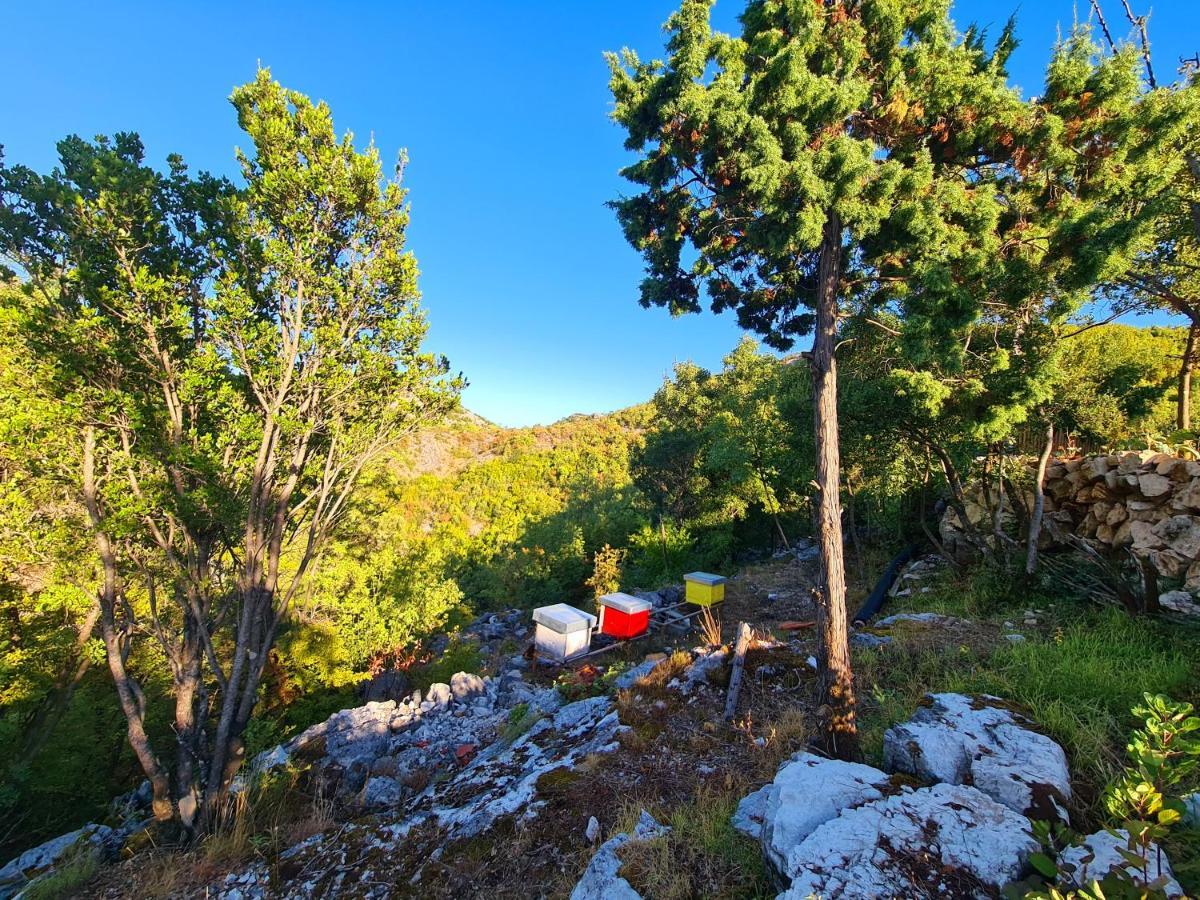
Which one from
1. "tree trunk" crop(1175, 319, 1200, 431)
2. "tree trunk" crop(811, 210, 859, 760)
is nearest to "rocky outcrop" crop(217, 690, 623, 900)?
"tree trunk" crop(811, 210, 859, 760)

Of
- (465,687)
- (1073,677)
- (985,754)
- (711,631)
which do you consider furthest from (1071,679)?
(465,687)

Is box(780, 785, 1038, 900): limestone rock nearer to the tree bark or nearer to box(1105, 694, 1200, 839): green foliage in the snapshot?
box(1105, 694, 1200, 839): green foliage

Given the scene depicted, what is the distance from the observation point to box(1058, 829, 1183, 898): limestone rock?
1948 mm

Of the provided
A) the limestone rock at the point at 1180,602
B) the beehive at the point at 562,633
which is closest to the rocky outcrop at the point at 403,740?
the beehive at the point at 562,633

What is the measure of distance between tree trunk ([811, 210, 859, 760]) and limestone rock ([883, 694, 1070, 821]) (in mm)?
634

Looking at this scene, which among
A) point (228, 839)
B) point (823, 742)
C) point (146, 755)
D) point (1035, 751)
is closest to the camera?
point (1035, 751)

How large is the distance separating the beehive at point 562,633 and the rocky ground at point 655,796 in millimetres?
1573

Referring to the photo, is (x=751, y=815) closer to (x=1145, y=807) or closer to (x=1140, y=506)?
(x=1145, y=807)

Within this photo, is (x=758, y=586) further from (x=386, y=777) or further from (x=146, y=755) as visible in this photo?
(x=146, y=755)

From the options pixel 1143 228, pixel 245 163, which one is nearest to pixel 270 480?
pixel 245 163

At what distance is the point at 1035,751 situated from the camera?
3293 mm

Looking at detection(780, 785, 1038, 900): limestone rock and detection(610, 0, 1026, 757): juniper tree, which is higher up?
detection(610, 0, 1026, 757): juniper tree

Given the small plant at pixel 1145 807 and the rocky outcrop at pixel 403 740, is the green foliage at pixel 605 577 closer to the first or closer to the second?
the rocky outcrop at pixel 403 740

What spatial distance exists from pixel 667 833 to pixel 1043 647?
4.87 m
